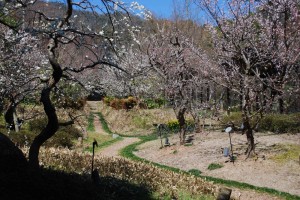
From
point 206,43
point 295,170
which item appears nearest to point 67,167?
point 295,170

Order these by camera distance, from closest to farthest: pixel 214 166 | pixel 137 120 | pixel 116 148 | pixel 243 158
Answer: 1. pixel 214 166
2. pixel 243 158
3. pixel 116 148
4. pixel 137 120

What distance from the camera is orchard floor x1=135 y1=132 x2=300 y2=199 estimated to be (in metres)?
11.7

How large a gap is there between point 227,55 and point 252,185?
249 inches

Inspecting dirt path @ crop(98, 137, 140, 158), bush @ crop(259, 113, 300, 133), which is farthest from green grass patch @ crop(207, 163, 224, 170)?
bush @ crop(259, 113, 300, 133)

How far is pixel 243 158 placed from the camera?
13.8 m

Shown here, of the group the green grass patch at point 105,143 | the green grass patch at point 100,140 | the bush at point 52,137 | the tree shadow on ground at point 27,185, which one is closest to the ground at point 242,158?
the green grass patch at point 105,143

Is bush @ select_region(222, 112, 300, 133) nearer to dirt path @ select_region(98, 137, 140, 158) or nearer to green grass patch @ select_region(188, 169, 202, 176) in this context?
dirt path @ select_region(98, 137, 140, 158)

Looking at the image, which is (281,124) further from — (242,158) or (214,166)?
(214,166)

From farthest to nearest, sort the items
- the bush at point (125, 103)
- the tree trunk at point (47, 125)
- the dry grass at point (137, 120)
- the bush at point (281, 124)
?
the bush at point (125, 103), the dry grass at point (137, 120), the bush at point (281, 124), the tree trunk at point (47, 125)

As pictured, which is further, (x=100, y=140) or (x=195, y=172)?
(x=100, y=140)

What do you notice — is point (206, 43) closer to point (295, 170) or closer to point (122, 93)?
point (122, 93)

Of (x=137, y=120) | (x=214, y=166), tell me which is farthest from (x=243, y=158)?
(x=137, y=120)

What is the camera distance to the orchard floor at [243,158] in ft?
38.5

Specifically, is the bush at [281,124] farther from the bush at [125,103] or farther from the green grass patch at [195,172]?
the bush at [125,103]
